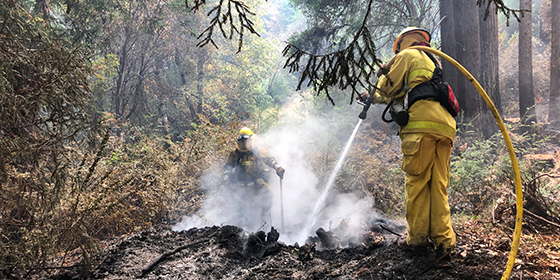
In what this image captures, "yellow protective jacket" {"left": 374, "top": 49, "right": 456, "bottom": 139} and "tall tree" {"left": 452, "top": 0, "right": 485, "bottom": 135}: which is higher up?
"tall tree" {"left": 452, "top": 0, "right": 485, "bottom": 135}

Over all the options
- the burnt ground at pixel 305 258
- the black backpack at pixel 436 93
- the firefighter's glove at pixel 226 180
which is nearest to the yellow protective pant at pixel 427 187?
the burnt ground at pixel 305 258

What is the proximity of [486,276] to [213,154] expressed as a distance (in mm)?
6846

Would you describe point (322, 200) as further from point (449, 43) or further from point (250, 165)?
point (449, 43)

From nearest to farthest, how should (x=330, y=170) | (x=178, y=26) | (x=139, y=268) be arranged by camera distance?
(x=139, y=268) → (x=330, y=170) → (x=178, y=26)

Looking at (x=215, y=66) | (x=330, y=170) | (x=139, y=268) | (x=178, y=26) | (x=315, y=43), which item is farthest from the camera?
(x=215, y=66)

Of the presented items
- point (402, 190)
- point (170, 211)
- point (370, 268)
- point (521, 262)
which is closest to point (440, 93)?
point (521, 262)

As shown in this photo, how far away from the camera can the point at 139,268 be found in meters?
3.10

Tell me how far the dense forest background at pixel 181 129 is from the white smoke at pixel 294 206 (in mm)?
Result: 80

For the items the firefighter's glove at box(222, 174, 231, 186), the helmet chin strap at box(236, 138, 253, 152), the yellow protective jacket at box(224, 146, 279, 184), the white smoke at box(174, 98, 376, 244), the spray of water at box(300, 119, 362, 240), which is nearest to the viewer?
the white smoke at box(174, 98, 376, 244)

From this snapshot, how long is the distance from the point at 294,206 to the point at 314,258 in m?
3.63

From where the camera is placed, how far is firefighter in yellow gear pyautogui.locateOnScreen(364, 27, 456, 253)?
2.49m

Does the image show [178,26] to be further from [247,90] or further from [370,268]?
[370,268]

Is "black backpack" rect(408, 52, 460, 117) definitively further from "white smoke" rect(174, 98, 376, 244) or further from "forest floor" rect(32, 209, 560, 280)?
"white smoke" rect(174, 98, 376, 244)

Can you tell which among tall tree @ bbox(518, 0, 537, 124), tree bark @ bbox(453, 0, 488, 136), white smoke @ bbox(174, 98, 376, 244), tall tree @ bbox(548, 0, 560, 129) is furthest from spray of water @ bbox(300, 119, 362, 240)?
tall tree @ bbox(548, 0, 560, 129)
